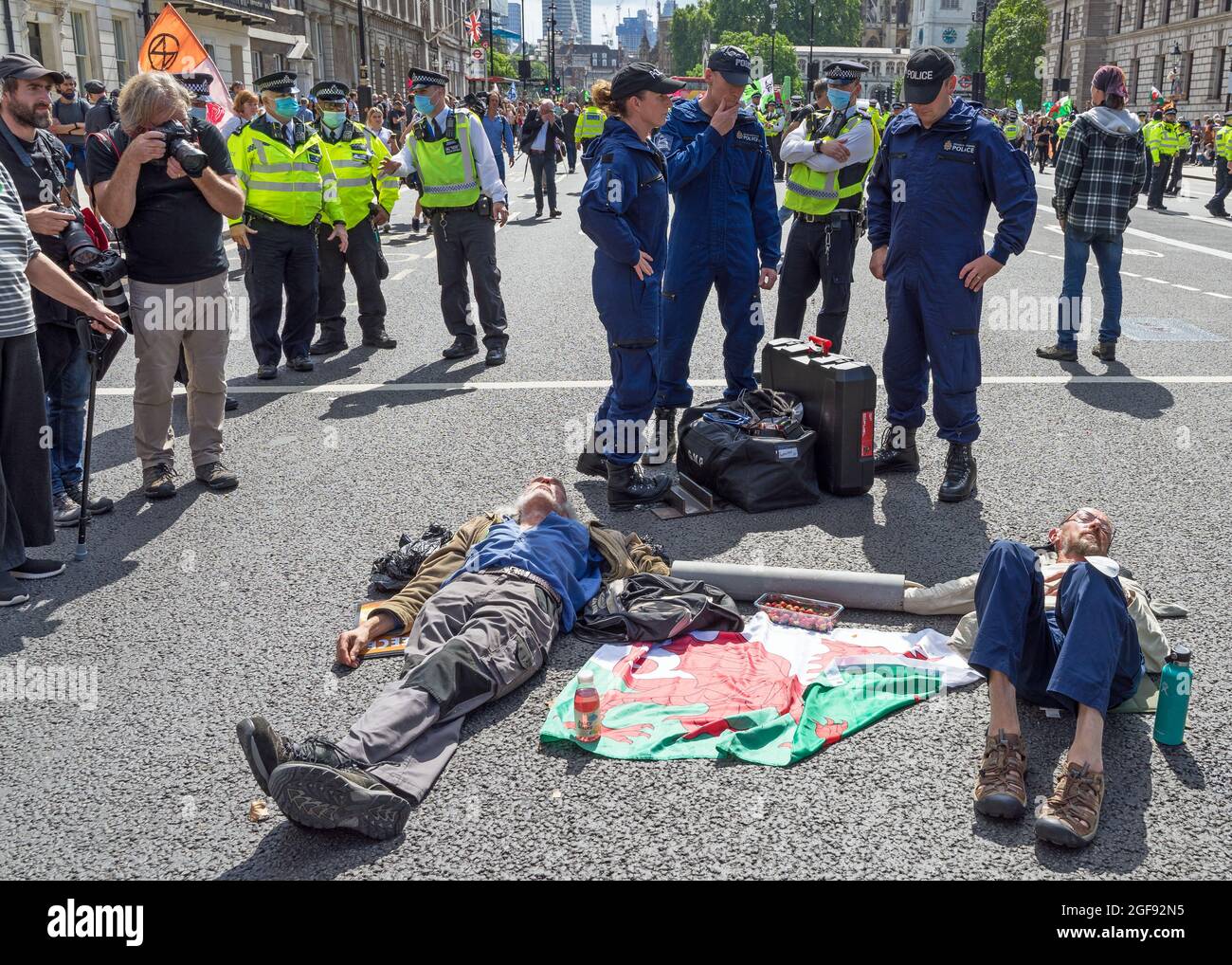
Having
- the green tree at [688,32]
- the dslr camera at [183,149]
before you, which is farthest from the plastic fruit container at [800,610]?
the green tree at [688,32]

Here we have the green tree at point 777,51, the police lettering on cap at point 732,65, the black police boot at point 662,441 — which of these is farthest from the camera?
the green tree at point 777,51

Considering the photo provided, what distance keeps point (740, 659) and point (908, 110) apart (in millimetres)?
3649

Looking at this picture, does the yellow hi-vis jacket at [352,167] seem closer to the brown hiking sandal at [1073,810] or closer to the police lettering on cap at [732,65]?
the police lettering on cap at [732,65]

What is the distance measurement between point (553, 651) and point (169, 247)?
3506 millimetres

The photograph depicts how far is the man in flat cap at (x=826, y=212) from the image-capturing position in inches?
A: 331

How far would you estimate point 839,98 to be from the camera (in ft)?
31.0

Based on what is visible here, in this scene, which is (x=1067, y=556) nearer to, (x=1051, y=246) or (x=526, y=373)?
(x=526, y=373)

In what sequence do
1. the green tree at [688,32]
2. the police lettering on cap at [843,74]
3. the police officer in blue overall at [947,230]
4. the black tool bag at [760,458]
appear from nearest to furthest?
the police officer in blue overall at [947,230], the black tool bag at [760,458], the police lettering on cap at [843,74], the green tree at [688,32]

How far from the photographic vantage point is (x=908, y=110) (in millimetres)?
6527

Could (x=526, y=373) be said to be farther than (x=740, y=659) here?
Yes

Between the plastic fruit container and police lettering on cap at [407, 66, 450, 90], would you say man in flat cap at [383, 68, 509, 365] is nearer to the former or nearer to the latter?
police lettering on cap at [407, 66, 450, 90]

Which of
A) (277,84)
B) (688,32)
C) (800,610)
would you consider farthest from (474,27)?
(688,32)

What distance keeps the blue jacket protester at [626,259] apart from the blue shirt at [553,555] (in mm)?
1415
